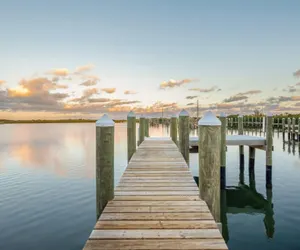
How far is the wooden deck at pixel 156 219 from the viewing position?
2.91m

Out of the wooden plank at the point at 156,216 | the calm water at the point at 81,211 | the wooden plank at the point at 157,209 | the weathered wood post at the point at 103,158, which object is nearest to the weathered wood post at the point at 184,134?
the calm water at the point at 81,211

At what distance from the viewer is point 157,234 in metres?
3.12

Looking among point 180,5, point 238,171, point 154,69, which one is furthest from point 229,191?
point 154,69

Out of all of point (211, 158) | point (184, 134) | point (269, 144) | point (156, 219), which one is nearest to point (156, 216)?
point (156, 219)

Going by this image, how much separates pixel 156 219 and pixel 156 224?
0.58 feet

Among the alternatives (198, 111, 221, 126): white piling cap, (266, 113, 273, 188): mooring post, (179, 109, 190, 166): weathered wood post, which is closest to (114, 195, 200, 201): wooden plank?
(198, 111, 221, 126): white piling cap

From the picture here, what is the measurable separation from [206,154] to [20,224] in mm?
7284

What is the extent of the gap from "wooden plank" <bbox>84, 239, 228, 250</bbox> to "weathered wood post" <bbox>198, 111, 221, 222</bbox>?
1171 millimetres

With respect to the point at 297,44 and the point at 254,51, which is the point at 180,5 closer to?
the point at 254,51

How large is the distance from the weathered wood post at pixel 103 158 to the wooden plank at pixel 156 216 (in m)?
→ 0.51

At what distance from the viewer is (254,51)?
22.1 meters

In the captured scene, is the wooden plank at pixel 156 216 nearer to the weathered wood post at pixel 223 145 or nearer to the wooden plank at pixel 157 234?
the wooden plank at pixel 157 234

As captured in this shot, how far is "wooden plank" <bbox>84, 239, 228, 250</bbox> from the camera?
280 centimetres

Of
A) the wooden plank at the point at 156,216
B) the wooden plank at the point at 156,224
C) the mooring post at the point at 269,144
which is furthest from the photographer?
the mooring post at the point at 269,144
